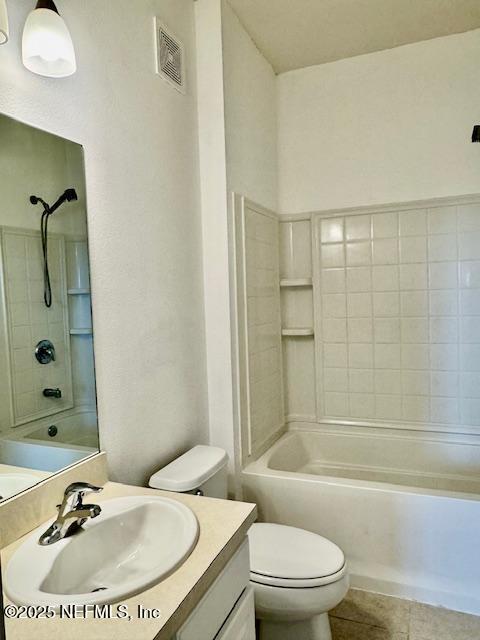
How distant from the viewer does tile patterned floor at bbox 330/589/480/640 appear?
1748mm

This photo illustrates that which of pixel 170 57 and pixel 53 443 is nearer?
pixel 53 443

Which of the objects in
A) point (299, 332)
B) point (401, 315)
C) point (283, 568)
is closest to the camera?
point (283, 568)

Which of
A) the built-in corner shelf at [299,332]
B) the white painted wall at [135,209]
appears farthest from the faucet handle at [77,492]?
the built-in corner shelf at [299,332]

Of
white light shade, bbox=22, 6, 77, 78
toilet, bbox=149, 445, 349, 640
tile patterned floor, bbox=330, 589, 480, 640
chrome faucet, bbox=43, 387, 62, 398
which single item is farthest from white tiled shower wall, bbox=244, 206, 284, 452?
white light shade, bbox=22, 6, 77, 78

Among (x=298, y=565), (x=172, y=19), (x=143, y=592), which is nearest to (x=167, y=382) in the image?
(x=298, y=565)

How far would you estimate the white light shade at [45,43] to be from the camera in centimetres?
111

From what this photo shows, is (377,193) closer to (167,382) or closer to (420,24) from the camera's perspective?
(420,24)

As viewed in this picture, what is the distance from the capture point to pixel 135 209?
64.4 inches

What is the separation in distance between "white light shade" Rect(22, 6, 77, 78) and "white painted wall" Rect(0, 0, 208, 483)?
0.13 ft

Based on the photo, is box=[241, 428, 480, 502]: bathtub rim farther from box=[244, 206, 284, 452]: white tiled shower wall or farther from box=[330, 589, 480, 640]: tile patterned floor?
box=[330, 589, 480, 640]: tile patterned floor

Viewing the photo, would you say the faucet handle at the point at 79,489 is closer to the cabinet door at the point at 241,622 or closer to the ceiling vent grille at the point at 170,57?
the cabinet door at the point at 241,622

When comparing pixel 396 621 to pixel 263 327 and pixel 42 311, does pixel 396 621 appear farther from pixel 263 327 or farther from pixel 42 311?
pixel 42 311

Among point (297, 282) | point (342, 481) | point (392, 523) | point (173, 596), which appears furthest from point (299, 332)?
point (173, 596)

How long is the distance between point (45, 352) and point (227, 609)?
867 millimetres
